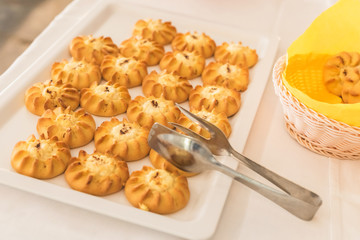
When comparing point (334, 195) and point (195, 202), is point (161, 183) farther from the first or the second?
point (334, 195)

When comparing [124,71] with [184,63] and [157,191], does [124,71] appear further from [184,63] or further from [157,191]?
[157,191]

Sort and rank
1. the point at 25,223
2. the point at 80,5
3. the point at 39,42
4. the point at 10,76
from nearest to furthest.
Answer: the point at 25,223, the point at 10,76, the point at 39,42, the point at 80,5

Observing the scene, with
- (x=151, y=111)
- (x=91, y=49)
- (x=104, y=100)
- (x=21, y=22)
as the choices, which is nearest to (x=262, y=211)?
(x=151, y=111)

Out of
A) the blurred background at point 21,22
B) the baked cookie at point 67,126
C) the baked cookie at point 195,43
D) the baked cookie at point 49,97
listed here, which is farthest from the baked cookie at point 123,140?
the blurred background at point 21,22

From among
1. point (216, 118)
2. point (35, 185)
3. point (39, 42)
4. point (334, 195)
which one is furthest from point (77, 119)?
point (334, 195)

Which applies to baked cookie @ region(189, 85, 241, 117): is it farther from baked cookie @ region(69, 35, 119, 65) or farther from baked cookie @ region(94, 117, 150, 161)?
baked cookie @ region(69, 35, 119, 65)

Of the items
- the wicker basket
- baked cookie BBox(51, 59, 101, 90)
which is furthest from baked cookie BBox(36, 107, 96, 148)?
the wicker basket

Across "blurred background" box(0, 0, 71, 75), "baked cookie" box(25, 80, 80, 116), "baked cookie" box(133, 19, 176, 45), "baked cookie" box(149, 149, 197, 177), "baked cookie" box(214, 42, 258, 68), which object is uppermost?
"baked cookie" box(214, 42, 258, 68)
